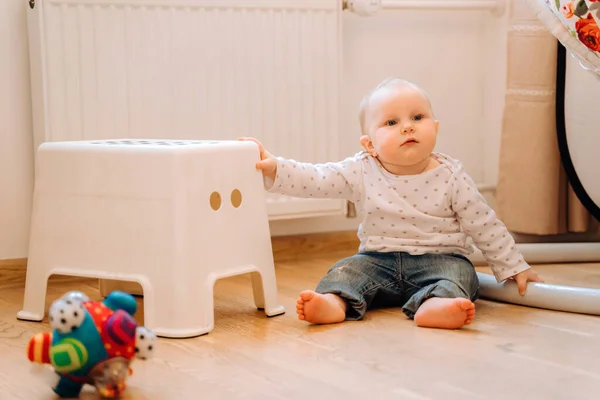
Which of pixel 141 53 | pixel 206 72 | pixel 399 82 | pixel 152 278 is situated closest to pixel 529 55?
pixel 399 82

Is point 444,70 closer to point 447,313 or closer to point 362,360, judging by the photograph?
point 447,313

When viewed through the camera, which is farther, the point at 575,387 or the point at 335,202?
the point at 335,202

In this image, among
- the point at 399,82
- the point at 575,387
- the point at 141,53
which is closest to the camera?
the point at 575,387

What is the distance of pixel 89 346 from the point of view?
1019 mm

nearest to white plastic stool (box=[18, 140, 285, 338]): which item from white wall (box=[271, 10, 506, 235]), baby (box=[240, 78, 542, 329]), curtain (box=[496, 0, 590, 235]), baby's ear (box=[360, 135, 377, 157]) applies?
baby (box=[240, 78, 542, 329])

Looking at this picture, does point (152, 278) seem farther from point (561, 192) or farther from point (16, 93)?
point (561, 192)

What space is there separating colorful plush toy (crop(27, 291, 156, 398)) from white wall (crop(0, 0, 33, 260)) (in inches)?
32.9

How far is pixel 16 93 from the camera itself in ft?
5.88

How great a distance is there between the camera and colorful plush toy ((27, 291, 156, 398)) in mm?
1012

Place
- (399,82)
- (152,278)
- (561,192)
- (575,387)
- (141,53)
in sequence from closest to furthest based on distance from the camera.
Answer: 1. (575,387)
2. (152,278)
3. (399,82)
4. (141,53)
5. (561,192)

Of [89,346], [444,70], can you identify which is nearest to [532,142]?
[444,70]

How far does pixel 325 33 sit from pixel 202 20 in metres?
0.30

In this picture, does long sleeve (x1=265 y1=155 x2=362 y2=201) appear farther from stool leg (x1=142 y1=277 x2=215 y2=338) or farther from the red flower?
the red flower

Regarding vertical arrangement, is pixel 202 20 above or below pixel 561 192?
above
